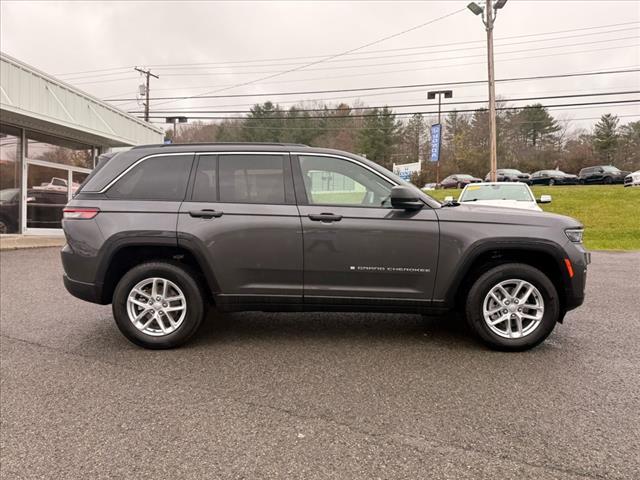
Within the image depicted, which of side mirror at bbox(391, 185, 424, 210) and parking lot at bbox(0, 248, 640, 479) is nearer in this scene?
parking lot at bbox(0, 248, 640, 479)

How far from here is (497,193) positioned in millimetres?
11023

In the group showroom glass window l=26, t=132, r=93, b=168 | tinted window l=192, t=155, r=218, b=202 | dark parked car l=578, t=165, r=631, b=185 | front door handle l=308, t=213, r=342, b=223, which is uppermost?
dark parked car l=578, t=165, r=631, b=185

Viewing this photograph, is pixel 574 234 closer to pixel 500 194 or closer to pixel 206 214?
pixel 206 214

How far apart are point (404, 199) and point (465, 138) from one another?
195 feet

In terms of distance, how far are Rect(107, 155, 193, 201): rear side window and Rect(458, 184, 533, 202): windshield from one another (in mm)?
8123

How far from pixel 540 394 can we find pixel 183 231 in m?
3.15

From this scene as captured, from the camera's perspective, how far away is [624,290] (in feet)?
22.6

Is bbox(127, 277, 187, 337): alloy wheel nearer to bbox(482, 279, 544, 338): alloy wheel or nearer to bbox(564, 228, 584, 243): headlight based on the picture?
bbox(482, 279, 544, 338): alloy wheel

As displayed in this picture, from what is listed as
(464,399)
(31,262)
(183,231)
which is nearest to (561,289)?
(464,399)

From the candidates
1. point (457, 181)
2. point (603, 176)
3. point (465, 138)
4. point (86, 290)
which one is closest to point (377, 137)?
point (465, 138)

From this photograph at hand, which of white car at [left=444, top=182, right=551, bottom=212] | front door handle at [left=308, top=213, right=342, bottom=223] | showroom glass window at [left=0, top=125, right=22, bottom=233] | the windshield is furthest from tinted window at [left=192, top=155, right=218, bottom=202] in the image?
showroom glass window at [left=0, top=125, right=22, bottom=233]

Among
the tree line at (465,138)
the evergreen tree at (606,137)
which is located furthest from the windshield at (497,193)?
the evergreen tree at (606,137)

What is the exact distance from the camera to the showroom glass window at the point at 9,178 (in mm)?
13383

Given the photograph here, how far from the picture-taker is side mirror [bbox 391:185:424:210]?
12.7ft
